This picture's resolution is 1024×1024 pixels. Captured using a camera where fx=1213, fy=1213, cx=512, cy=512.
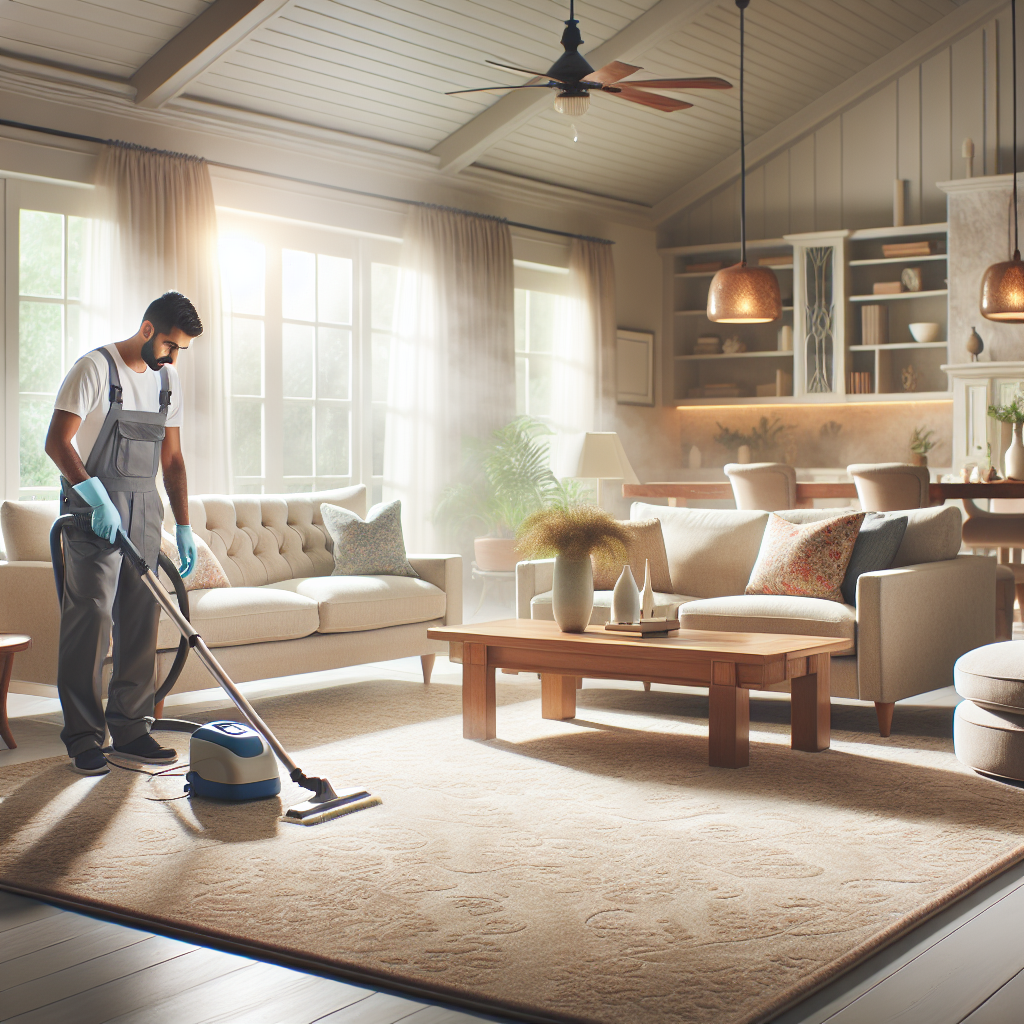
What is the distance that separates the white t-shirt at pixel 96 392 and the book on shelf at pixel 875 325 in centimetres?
618

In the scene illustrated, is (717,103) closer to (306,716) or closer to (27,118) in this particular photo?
(27,118)

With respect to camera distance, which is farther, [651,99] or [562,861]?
[651,99]

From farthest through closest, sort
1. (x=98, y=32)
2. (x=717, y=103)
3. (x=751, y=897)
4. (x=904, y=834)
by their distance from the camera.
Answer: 1. (x=717, y=103)
2. (x=98, y=32)
3. (x=904, y=834)
4. (x=751, y=897)

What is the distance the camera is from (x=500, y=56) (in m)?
6.98

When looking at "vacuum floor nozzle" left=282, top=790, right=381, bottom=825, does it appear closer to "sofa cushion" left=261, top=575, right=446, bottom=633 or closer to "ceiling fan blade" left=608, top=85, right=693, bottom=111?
"sofa cushion" left=261, top=575, right=446, bottom=633

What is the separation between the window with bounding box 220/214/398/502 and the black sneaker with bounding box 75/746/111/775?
2.94 m

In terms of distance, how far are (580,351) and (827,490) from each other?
2735 mm

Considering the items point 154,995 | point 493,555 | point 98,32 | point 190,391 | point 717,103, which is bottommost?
point 154,995

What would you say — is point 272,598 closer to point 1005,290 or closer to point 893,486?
point 893,486

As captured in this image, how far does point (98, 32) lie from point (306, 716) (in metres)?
3.30

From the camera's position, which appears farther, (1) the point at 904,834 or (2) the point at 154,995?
(1) the point at 904,834

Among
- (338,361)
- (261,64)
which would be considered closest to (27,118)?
(261,64)

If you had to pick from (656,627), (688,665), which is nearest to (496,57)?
(656,627)

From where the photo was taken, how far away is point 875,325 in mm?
8914
